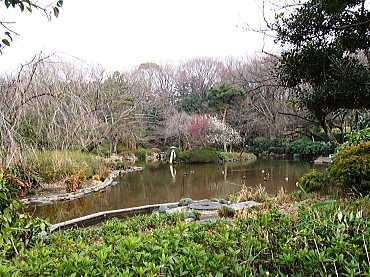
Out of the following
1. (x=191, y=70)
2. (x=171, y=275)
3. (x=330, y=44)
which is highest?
(x=191, y=70)

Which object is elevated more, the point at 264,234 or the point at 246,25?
the point at 246,25

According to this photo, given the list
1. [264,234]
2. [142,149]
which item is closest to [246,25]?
[264,234]

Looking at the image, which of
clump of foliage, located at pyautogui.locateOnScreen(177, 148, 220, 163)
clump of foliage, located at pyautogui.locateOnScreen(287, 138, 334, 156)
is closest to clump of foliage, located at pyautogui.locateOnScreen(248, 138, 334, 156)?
clump of foliage, located at pyautogui.locateOnScreen(287, 138, 334, 156)

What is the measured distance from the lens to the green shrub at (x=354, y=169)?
164 inches

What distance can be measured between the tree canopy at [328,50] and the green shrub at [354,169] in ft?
2.69

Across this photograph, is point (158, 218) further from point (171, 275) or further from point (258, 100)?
point (258, 100)

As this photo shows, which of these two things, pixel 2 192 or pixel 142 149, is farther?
pixel 142 149

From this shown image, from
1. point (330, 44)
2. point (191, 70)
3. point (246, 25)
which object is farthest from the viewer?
point (191, 70)

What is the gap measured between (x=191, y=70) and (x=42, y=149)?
920 inches

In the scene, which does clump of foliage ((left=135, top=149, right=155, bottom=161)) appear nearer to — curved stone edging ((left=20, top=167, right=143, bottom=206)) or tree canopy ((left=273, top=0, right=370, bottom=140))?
curved stone edging ((left=20, top=167, right=143, bottom=206))

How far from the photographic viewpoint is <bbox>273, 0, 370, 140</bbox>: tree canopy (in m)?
3.69

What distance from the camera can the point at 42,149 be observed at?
942cm

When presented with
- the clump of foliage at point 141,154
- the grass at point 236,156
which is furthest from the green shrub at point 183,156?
the clump of foliage at point 141,154

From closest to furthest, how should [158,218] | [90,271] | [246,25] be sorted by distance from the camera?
1. [90,271]
2. [158,218]
3. [246,25]
